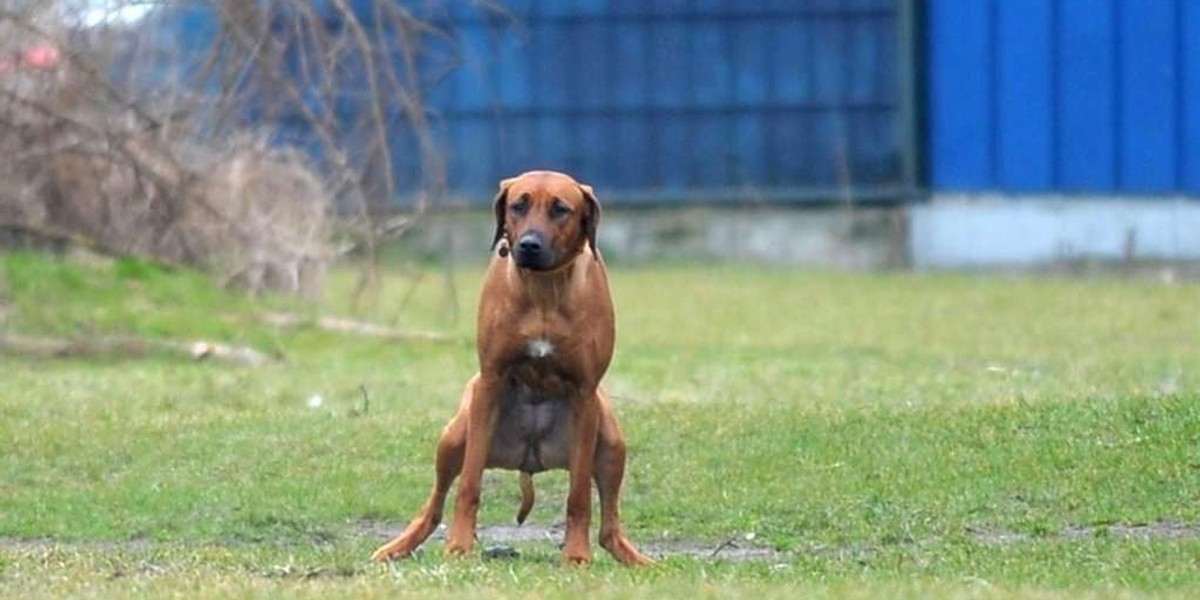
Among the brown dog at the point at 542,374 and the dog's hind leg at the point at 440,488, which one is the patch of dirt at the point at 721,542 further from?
the brown dog at the point at 542,374

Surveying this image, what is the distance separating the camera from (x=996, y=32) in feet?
91.4

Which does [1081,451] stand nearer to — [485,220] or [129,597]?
[129,597]

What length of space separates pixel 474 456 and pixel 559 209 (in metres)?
1.01

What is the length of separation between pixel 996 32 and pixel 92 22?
40.5ft

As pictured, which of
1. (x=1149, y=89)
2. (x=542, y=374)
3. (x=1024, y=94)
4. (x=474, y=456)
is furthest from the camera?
(x=1024, y=94)

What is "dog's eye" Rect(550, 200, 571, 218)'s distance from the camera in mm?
9102

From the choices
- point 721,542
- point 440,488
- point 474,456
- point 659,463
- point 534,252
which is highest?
point 534,252

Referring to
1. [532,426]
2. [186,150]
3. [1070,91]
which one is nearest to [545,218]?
[532,426]

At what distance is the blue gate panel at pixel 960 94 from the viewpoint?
2797 centimetres

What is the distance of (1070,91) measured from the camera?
27625 millimetres

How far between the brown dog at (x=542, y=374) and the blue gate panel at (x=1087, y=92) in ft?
61.5

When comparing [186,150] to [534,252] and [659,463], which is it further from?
[534,252]

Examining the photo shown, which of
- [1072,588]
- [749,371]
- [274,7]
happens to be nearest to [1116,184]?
[749,371]

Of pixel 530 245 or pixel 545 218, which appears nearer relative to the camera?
pixel 530 245
